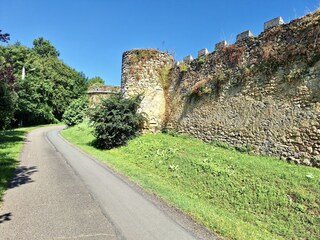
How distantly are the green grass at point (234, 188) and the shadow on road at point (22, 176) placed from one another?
298 cm

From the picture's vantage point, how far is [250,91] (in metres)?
11.7

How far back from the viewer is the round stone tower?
16.8 meters

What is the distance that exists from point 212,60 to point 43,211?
35.1ft

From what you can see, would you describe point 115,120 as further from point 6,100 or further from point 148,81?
point 6,100

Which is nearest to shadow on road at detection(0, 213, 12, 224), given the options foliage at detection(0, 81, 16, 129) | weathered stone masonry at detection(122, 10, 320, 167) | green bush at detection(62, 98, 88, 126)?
weathered stone masonry at detection(122, 10, 320, 167)

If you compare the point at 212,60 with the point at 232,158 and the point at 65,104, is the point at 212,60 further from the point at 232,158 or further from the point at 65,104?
the point at 65,104

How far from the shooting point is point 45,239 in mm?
4586

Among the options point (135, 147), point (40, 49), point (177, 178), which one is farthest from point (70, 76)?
point (177, 178)

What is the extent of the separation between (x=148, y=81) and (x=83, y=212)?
1186cm

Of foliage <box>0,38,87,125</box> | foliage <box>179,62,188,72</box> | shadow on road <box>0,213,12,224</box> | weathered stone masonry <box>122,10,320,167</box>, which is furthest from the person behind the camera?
foliage <box>0,38,87,125</box>

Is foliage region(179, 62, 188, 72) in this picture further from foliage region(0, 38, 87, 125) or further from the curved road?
foliage region(0, 38, 87, 125)

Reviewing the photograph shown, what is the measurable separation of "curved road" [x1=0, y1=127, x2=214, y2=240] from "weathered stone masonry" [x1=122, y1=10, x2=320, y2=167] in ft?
18.3

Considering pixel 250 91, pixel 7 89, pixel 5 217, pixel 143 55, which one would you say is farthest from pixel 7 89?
pixel 250 91

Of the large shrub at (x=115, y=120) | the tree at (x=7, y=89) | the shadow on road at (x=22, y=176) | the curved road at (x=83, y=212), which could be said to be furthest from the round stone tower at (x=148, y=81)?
the curved road at (x=83, y=212)
